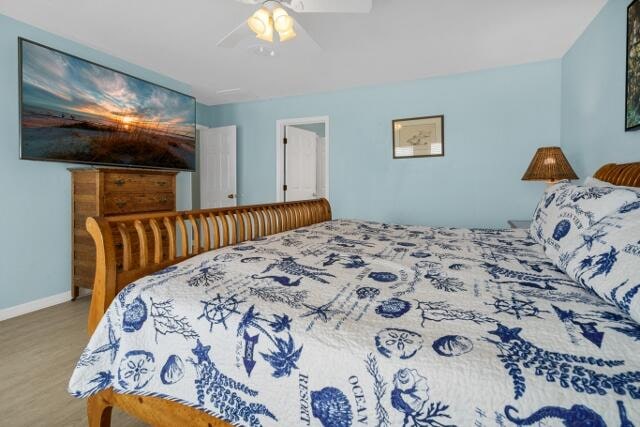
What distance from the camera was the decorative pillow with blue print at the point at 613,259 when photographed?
0.79m

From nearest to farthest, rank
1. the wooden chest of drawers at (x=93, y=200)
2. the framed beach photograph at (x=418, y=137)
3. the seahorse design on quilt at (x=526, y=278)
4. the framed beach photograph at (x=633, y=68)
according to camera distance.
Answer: the seahorse design on quilt at (x=526, y=278) < the framed beach photograph at (x=633, y=68) < the wooden chest of drawers at (x=93, y=200) < the framed beach photograph at (x=418, y=137)

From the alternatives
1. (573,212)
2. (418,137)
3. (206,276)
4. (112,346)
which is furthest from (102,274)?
(418,137)

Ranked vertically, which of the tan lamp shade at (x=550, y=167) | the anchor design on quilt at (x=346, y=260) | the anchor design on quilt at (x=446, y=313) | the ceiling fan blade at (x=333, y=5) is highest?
the ceiling fan blade at (x=333, y=5)

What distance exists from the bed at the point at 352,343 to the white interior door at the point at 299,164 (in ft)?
11.4

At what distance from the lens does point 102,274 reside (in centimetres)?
Answer: 119

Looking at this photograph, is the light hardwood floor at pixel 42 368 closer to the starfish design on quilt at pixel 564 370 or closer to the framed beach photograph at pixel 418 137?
the starfish design on quilt at pixel 564 370

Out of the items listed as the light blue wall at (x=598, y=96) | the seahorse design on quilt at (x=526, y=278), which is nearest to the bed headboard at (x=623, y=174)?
the light blue wall at (x=598, y=96)

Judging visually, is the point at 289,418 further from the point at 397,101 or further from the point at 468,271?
the point at 397,101

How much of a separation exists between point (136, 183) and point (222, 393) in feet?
9.29

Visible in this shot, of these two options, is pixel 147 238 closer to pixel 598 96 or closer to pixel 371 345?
pixel 371 345

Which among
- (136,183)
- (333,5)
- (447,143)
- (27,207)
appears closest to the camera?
(333,5)

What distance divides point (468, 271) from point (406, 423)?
0.72m

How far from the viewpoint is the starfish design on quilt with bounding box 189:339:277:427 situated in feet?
2.80

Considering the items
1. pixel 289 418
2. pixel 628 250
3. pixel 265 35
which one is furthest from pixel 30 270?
pixel 628 250
